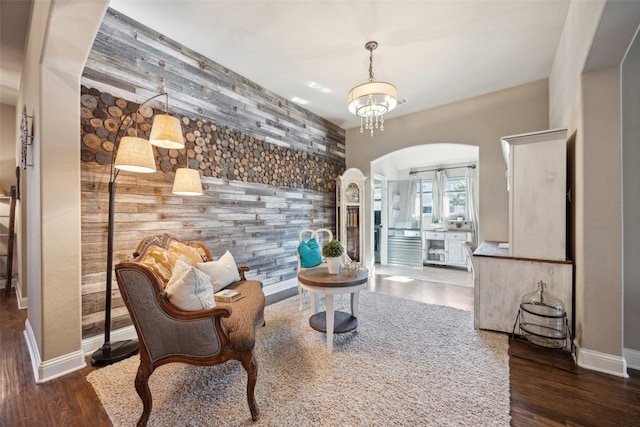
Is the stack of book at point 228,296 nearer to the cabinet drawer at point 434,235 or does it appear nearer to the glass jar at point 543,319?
the glass jar at point 543,319

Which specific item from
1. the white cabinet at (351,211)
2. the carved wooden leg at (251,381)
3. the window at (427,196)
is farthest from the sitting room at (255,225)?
the window at (427,196)

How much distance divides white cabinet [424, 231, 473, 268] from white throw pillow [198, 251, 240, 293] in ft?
16.8

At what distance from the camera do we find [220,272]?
2512 mm

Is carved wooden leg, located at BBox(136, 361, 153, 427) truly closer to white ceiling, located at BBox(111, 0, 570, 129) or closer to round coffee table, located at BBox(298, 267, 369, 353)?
round coffee table, located at BBox(298, 267, 369, 353)

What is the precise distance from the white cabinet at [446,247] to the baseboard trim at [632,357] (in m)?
3.81

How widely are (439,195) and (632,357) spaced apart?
485 cm

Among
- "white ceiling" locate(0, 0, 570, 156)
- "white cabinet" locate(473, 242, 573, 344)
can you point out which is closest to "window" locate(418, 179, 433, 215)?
"white ceiling" locate(0, 0, 570, 156)

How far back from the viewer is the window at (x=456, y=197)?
6.40m

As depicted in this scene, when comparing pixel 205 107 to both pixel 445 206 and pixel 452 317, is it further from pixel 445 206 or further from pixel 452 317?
pixel 445 206

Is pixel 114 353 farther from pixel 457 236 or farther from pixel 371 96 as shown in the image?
pixel 457 236

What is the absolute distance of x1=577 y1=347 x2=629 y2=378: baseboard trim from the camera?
2.00 meters

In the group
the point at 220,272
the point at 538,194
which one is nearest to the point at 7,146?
the point at 220,272

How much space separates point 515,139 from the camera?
8.61 feet

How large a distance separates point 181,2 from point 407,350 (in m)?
3.76
